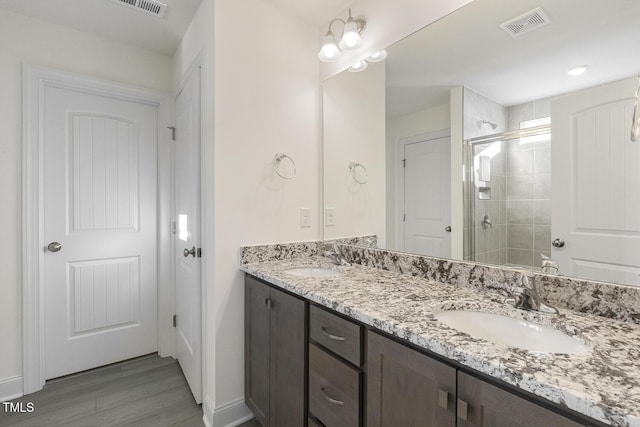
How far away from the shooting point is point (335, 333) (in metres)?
1.07

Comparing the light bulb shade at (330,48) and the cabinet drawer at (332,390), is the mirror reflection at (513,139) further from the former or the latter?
the cabinet drawer at (332,390)

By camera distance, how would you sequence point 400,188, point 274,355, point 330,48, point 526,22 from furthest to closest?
point 330,48
point 400,188
point 274,355
point 526,22

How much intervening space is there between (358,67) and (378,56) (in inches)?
6.4

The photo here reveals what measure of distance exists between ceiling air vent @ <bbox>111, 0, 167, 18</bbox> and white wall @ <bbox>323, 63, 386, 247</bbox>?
43.3 inches

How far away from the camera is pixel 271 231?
1.81 metres

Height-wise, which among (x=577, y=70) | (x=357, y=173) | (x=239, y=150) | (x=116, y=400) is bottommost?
(x=116, y=400)

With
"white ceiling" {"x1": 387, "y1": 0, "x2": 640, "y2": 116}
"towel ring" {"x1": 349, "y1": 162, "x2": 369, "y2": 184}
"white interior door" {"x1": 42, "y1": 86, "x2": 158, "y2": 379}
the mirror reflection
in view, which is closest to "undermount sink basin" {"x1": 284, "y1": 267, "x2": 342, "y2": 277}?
the mirror reflection

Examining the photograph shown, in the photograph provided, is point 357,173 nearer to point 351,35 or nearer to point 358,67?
point 358,67

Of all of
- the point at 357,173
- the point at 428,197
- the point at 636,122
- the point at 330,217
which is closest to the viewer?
the point at 636,122

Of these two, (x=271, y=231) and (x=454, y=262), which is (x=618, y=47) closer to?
(x=454, y=262)

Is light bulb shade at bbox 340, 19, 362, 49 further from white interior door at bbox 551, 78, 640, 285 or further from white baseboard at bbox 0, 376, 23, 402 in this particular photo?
white baseboard at bbox 0, 376, 23, 402

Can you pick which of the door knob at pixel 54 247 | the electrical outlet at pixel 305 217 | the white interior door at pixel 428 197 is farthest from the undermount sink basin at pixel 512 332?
the door knob at pixel 54 247

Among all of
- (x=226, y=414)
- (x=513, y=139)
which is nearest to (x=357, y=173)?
(x=513, y=139)

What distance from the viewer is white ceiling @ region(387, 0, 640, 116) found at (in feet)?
3.08
